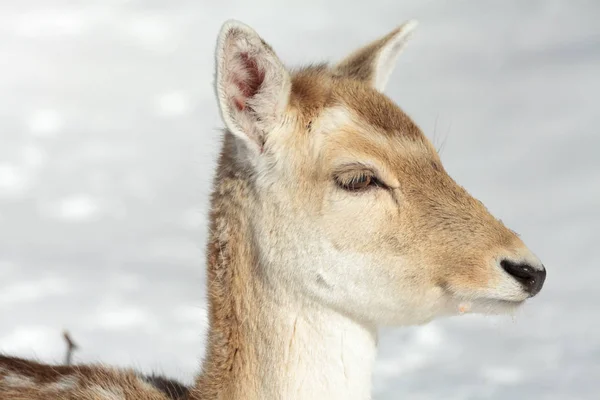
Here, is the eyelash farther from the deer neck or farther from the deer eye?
the deer neck

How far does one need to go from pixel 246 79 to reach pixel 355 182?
934mm

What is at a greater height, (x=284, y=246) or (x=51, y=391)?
(x=284, y=246)

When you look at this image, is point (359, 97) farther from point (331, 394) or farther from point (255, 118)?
point (331, 394)

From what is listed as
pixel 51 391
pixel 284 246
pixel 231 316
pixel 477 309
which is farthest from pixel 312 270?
pixel 51 391

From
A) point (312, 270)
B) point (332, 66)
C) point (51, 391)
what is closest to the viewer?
point (312, 270)

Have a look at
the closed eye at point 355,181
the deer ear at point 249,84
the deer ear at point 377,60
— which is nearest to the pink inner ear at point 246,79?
the deer ear at point 249,84

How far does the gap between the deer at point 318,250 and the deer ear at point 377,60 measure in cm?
89

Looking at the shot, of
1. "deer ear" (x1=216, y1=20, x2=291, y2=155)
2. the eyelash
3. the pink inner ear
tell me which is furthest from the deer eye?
the pink inner ear

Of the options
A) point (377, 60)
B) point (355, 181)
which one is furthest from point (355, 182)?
point (377, 60)

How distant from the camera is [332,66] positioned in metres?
7.08

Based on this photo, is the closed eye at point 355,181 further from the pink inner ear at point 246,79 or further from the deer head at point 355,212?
the pink inner ear at point 246,79

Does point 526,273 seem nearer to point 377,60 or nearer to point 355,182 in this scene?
point 355,182

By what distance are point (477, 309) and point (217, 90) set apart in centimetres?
200

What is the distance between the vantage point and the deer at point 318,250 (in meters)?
5.73
